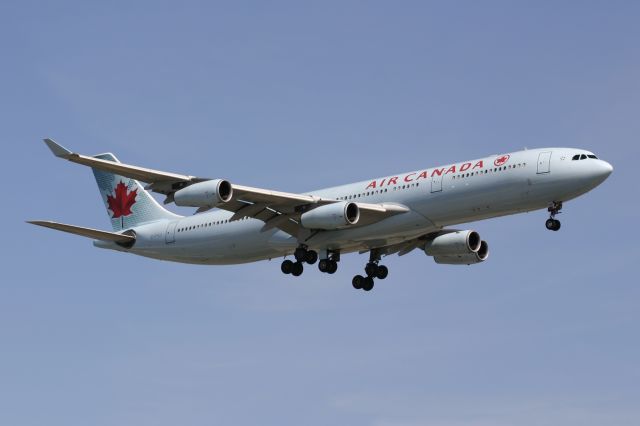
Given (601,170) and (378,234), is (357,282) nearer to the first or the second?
(378,234)

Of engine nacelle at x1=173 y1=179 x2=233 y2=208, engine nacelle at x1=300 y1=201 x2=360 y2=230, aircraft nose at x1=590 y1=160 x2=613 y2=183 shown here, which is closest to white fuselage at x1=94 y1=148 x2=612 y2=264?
aircraft nose at x1=590 y1=160 x2=613 y2=183

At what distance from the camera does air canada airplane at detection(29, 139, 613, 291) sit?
160ft

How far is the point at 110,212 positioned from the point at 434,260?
19.2 metres

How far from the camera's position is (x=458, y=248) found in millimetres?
56344

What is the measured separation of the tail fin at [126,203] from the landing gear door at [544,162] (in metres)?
21.2

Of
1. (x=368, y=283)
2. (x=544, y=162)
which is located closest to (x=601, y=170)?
(x=544, y=162)

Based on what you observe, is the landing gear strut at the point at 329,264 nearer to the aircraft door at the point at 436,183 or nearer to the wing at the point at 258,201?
the wing at the point at 258,201

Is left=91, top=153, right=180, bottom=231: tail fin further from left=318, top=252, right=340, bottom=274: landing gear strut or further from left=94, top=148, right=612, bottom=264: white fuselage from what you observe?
left=318, top=252, right=340, bottom=274: landing gear strut

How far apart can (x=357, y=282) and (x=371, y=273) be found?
0.82 meters

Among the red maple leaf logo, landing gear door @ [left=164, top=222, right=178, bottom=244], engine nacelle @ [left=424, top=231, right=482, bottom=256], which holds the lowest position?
landing gear door @ [left=164, top=222, right=178, bottom=244]

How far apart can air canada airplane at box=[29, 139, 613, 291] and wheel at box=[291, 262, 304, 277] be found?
0.15ft

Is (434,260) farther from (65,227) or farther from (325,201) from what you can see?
(65,227)

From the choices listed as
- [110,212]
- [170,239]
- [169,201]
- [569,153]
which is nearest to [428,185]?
[569,153]

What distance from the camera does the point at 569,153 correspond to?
161 ft
